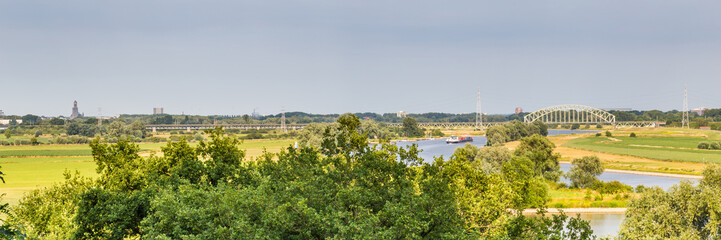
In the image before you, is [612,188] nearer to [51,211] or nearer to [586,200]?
[586,200]

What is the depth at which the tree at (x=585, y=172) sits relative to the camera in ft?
194

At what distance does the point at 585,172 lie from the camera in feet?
199

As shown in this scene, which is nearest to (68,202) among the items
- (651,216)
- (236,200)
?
(236,200)

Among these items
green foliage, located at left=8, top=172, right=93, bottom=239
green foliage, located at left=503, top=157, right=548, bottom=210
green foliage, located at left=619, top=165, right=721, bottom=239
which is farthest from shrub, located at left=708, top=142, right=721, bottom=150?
green foliage, located at left=8, top=172, right=93, bottom=239

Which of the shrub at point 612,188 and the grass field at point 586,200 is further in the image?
the shrub at point 612,188

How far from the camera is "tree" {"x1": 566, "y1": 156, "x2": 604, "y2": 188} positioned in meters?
59.1

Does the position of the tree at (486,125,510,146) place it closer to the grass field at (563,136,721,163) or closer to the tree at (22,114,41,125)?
the grass field at (563,136,721,163)

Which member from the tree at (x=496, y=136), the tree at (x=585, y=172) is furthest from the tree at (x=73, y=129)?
the tree at (x=585, y=172)

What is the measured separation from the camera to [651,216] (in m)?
28.5

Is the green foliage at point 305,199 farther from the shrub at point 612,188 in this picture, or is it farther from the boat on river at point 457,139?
the boat on river at point 457,139

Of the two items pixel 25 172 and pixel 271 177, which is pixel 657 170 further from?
pixel 25 172

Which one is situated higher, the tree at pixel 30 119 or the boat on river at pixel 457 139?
the tree at pixel 30 119

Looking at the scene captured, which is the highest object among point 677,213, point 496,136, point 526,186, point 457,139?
point 496,136

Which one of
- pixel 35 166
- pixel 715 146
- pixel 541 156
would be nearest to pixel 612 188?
pixel 541 156
